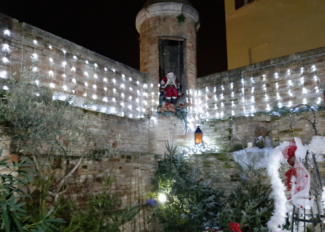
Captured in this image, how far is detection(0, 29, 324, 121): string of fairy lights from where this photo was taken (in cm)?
649

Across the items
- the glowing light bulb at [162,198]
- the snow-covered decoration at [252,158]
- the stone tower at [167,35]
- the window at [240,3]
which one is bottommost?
the glowing light bulb at [162,198]

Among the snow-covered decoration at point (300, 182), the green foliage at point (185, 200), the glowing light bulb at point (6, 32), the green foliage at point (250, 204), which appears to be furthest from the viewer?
the green foliage at point (185, 200)

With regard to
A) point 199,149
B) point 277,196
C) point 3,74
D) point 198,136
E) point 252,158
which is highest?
point 3,74

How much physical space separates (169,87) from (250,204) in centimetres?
507

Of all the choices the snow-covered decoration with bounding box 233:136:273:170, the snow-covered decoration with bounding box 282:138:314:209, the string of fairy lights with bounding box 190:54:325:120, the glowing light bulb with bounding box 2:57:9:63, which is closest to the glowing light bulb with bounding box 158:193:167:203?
the snow-covered decoration with bounding box 233:136:273:170

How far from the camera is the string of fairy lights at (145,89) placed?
649 cm

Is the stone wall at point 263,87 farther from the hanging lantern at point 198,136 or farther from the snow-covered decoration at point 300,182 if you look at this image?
the snow-covered decoration at point 300,182

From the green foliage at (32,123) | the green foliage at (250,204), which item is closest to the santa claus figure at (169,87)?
the green foliage at (250,204)

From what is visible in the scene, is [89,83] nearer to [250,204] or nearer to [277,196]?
[250,204]

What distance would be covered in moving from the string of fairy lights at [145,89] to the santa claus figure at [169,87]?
0.36 meters

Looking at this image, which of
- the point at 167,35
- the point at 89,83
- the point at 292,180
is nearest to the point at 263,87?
the point at 167,35

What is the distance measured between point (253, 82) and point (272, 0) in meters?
5.70

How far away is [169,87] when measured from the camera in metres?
9.22

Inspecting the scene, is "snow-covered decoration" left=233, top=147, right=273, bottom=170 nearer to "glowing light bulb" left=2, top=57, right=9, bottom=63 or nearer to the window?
"glowing light bulb" left=2, top=57, right=9, bottom=63
